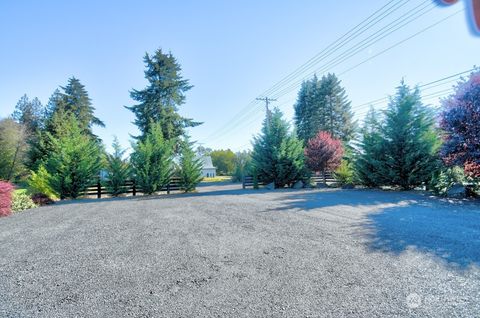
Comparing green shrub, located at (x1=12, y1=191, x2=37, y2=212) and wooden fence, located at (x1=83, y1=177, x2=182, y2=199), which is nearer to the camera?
green shrub, located at (x1=12, y1=191, x2=37, y2=212)

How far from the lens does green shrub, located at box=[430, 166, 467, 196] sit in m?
8.96

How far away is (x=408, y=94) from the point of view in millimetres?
11461

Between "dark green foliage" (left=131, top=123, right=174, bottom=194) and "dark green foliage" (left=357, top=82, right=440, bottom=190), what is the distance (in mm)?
11167

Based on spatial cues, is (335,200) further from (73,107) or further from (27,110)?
(27,110)

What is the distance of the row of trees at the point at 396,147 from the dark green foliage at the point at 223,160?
37626 millimetres

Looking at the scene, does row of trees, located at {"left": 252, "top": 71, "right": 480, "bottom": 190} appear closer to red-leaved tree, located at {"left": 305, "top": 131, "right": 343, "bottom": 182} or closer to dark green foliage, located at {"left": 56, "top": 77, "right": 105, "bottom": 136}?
red-leaved tree, located at {"left": 305, "top": 131, "right": 343, "bottom": 182}

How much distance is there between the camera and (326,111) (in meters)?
33.5

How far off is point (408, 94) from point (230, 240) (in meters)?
12.2

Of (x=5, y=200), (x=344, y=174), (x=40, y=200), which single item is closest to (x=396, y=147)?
(x=344, y=174)

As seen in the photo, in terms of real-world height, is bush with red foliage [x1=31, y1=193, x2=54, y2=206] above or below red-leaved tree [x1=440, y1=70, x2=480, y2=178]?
below

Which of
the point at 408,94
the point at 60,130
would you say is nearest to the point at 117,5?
the point at 408,94

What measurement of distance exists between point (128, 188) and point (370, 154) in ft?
44.2

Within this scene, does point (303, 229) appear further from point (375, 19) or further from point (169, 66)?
point (169, 66)

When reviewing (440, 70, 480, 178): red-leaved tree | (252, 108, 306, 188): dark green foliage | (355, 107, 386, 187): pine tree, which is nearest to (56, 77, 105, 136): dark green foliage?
(252, 108, 306, 188): dark green foliage
